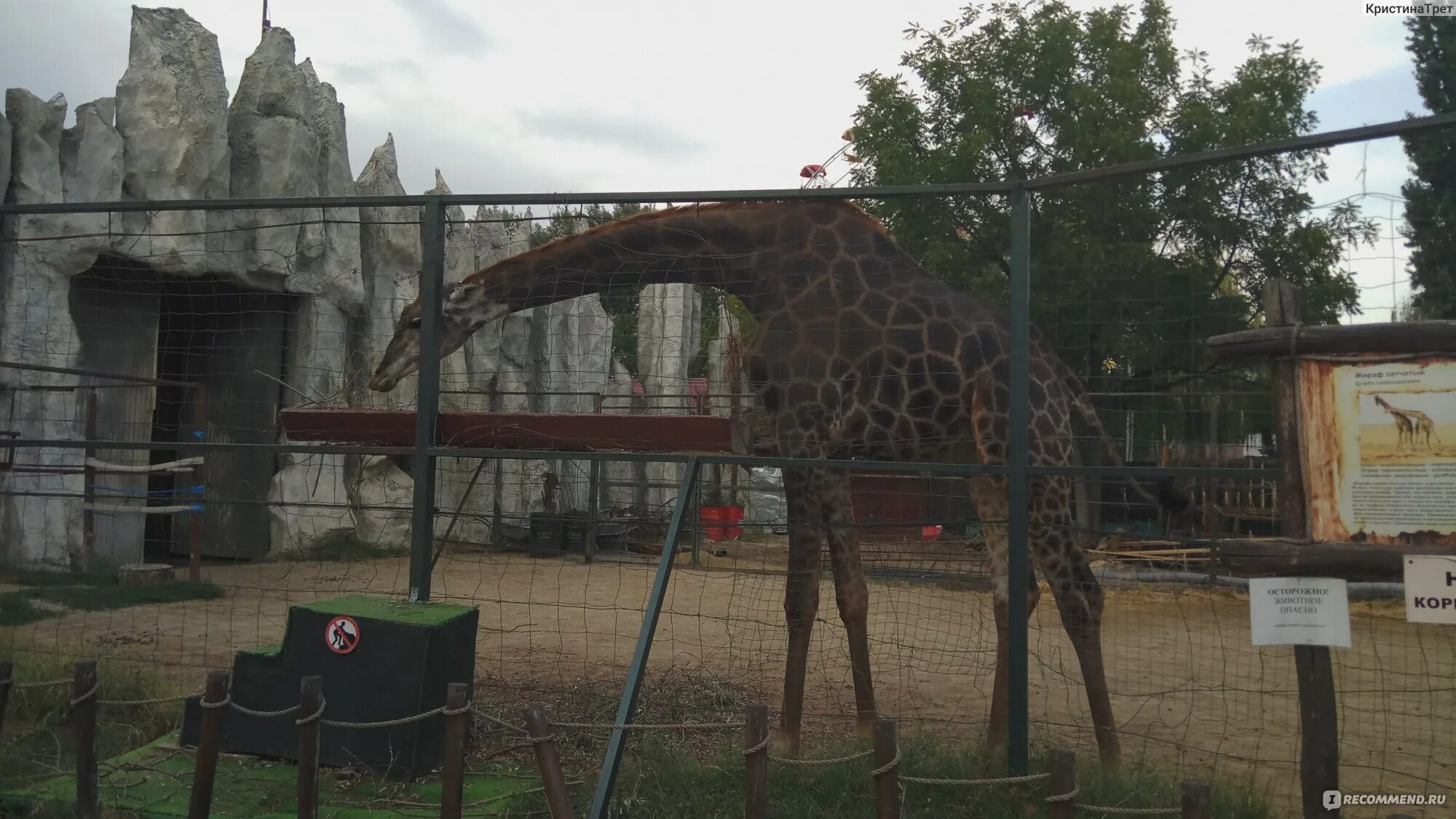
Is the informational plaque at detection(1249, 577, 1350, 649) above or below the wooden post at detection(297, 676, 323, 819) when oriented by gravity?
above

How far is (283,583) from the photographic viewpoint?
10.7 metres

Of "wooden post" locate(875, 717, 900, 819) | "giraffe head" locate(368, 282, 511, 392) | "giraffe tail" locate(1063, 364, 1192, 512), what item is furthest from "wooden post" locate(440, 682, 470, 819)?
"giraffe tail" locate(1063, 364, 1192, 512)

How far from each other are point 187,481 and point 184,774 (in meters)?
9.17

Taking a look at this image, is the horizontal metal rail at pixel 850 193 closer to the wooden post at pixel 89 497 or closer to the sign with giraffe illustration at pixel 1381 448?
the sign with giraffe illustration at pixel 1381 448

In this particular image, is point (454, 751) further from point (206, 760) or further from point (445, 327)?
point (445, 327)

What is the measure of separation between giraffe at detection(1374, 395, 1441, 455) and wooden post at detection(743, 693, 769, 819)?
197cm

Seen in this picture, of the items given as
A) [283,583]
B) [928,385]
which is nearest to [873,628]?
[928,385]

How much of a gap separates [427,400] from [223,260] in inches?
343

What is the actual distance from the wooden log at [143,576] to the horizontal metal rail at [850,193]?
5.53 metres

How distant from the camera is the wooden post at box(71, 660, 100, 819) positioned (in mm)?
3678

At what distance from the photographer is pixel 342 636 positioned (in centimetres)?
418

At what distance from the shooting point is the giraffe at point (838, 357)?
4949 mm

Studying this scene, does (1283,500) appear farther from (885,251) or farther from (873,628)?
(873,628)
